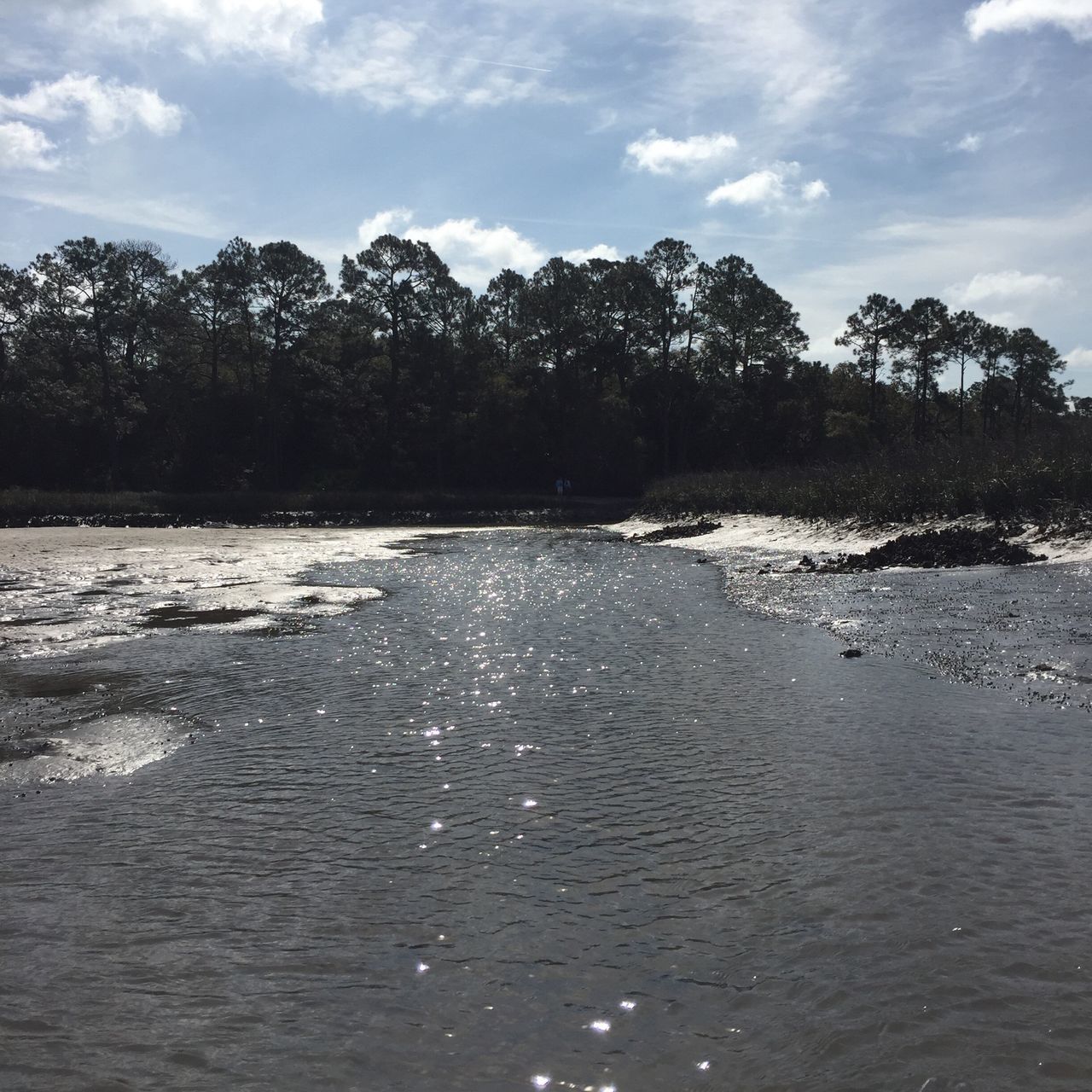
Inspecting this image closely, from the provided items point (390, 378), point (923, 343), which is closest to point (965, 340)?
point (923, 343)

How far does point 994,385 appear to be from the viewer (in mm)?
88125

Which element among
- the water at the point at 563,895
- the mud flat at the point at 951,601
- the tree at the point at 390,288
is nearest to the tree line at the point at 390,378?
the tree at the point at 390,288

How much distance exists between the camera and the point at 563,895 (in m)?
4.09

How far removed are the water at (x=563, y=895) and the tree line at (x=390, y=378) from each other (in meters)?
53.5

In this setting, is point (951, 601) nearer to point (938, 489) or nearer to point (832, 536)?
point (938, 489)

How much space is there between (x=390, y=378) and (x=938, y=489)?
46821 millimetres

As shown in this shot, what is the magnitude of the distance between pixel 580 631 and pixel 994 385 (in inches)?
3520

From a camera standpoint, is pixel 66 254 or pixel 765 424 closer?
pixel 66 254

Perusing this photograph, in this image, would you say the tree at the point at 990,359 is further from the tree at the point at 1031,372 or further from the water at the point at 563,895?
the water at the point at 563,895

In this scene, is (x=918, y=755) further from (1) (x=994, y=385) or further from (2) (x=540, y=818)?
(1) (x=994, y=385)

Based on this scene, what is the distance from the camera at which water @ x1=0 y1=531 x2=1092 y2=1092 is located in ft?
9.74

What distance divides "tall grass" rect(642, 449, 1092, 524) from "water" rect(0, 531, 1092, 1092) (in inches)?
418

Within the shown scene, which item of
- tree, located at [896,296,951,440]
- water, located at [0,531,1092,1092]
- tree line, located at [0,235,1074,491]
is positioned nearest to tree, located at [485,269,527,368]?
tree line, located at [0,235,1074,491]

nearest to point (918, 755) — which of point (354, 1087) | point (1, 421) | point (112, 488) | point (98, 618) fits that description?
point (354, 1087)
